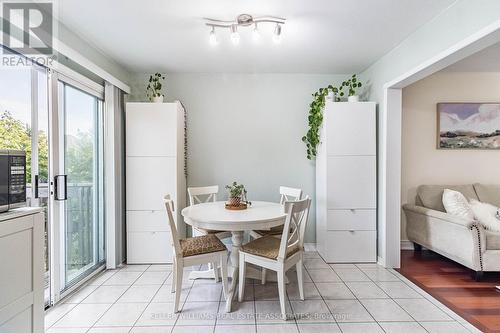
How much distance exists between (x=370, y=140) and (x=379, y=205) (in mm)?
814

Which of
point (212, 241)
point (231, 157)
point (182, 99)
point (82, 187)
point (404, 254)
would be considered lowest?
point (404, 254)

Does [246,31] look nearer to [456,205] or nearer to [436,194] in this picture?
[456,205]

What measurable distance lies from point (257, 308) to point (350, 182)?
1866 mm

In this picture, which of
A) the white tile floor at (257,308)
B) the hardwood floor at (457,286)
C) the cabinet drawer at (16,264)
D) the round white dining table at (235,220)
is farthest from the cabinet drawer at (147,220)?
the hardwood floor at (457,286)

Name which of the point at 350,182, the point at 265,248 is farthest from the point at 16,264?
the point at 350,182

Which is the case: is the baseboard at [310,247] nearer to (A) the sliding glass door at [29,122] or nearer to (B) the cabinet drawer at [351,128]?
(B) the cabinet drawer at [351,128]

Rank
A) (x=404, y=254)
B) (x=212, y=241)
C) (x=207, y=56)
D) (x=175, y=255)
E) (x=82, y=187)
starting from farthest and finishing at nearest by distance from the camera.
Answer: (x=404, y=254), (x=207, y=56), (x=82, y=187), (x=212, y=241), (x=175, y=255)

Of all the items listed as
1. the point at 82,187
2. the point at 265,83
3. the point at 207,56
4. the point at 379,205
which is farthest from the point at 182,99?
the point at 379,205

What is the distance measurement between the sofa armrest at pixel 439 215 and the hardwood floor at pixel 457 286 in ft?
2.01

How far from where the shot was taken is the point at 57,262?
7.86ft

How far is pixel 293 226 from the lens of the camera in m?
2.40

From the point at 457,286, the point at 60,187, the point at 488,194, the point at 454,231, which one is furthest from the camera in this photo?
the point at 488,194

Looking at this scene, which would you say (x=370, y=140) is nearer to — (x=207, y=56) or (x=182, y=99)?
(x=207, y=56)

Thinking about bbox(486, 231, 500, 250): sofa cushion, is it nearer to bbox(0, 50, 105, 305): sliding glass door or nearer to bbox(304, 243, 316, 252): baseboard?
bbox(304, 243, 316, 252): baseboard
